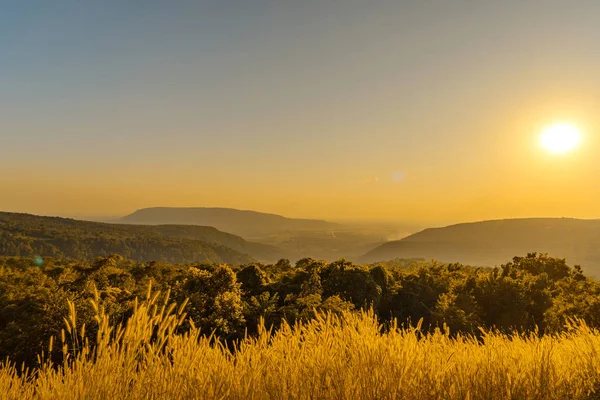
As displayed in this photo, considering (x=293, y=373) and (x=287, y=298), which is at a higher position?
(x=293, y=373)

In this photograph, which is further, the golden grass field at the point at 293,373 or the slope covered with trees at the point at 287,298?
the slope covered with trees at the point at 287,298

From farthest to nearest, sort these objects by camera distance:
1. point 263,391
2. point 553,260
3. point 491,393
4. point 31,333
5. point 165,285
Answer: point 553,260
point 165,285
point 31,333
point 491,393
point 263,391

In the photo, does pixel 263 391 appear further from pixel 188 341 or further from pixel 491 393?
pixel 491 393

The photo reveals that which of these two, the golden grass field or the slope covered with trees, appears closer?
the golden grass field

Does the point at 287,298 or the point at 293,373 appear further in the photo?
the point at 287,298

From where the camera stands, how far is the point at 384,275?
24.7 m

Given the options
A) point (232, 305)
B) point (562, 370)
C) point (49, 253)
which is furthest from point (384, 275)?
point (49, 253)

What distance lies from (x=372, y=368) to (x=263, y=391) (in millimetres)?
1140

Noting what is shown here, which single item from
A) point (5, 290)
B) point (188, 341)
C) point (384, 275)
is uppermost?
point (188, 341)

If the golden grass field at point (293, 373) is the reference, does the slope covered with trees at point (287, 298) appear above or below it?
below

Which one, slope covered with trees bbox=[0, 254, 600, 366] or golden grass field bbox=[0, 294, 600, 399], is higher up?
golden grass field bbox=[0, 294, 600, 399]

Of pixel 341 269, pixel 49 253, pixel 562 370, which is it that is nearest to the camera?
pixel 562 370

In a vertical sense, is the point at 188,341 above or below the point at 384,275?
above

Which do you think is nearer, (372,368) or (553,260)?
(372,368)
